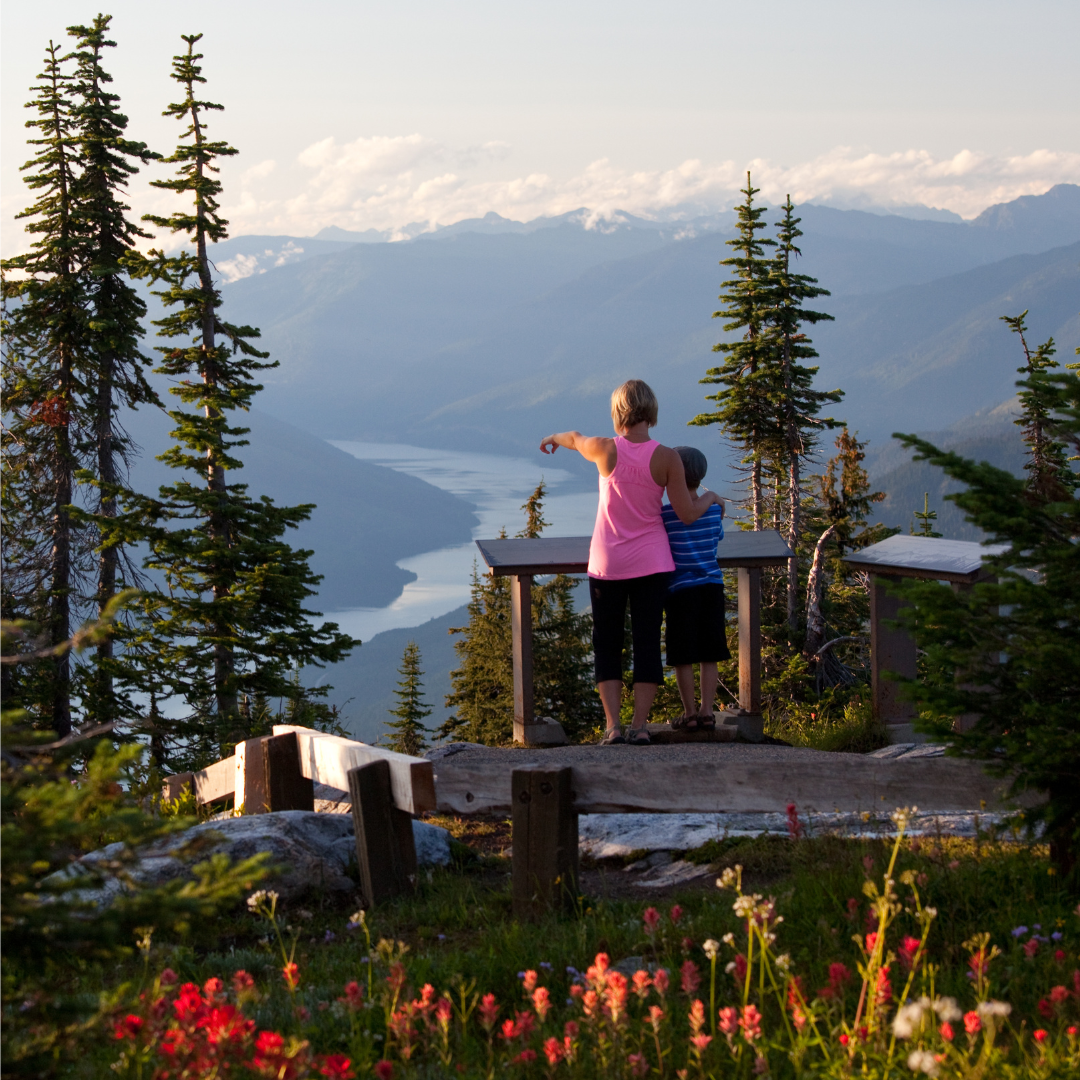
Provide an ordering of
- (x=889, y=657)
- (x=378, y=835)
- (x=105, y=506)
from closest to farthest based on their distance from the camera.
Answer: (x=378, y=835) → (x=889, y=657) → (x=105, y=506)

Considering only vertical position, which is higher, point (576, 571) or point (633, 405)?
point (633, 405)

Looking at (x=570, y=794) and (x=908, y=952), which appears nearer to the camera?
(x=908, y=952)

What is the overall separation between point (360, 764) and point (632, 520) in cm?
248

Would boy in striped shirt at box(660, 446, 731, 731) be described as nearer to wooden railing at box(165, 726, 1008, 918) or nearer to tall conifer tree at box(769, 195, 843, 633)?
wooden railing at box(165, 726, 1008, 918)

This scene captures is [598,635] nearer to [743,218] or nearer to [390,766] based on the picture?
[390,766]

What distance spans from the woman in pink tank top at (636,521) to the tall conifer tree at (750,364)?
52.7 feet

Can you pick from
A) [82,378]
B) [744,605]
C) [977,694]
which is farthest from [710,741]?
[82,378]

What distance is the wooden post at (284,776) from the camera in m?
5.59

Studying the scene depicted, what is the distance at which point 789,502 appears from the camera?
2298 cm

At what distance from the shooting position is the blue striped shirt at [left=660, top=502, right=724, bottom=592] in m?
6.96

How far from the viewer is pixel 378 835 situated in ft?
14.9

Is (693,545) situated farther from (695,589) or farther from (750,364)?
(750,364)

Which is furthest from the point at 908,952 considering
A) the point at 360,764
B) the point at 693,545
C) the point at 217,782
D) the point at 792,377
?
the point at 792,377

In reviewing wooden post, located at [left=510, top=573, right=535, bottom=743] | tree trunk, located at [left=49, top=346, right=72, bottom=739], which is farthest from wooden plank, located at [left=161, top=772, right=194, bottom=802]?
tree trunk, located at [left=49, top=346, right=72, bottom=739]
